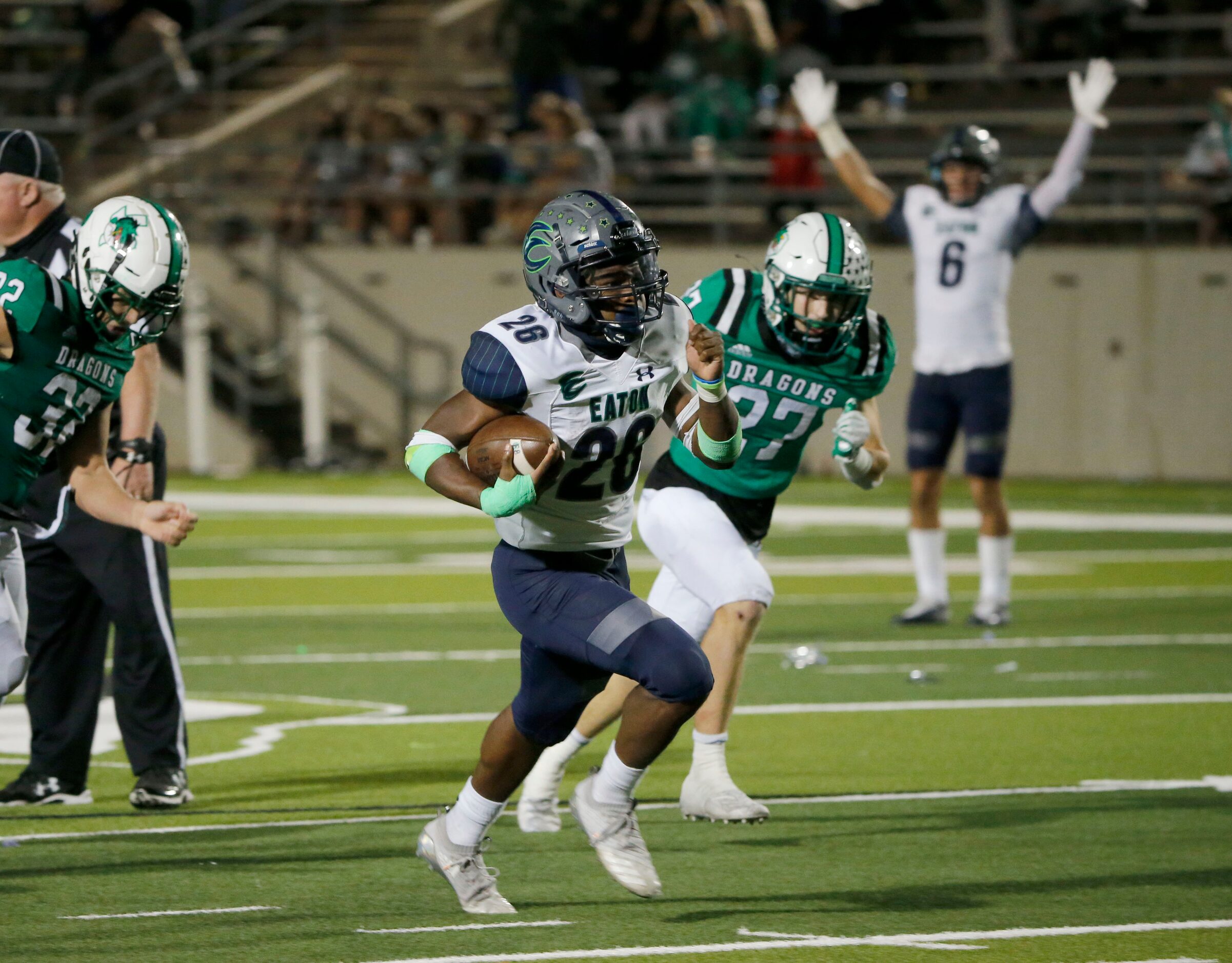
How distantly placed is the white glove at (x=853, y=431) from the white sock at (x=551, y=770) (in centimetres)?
120

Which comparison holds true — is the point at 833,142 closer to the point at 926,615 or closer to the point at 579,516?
the point at 926,615

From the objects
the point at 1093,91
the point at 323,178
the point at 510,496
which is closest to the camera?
the point at 510,496

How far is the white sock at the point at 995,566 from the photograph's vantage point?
10906 mm

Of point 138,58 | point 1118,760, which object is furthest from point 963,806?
point 138,58

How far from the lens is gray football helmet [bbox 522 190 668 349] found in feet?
17.1

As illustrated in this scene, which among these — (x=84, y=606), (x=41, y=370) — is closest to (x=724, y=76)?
(x=84, y=606)

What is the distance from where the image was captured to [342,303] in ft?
70.1

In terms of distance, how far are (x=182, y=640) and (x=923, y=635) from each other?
374cm

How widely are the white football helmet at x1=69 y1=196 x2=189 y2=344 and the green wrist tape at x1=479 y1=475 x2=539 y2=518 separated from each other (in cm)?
131

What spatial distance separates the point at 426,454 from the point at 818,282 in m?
2.00

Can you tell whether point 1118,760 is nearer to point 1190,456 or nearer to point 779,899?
point 779,899

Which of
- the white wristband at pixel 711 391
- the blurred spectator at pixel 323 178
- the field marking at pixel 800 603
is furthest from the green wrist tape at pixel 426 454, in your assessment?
the blurred spectator at pixel 323 178

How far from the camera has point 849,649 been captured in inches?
404

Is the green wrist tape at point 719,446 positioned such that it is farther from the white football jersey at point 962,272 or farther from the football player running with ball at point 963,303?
the white football jersey at point 962,272
